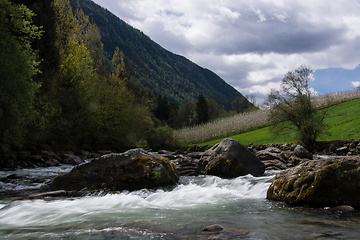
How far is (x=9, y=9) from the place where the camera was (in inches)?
577

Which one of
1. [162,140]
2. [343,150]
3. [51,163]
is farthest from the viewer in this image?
[162,140]

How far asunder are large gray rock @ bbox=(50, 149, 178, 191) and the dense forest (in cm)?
775

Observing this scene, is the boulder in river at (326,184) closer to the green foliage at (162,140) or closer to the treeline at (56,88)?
A: the treeline at (56,88)

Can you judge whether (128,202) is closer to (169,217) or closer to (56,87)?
(169,217)

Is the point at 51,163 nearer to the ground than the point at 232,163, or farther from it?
nearer to the ground

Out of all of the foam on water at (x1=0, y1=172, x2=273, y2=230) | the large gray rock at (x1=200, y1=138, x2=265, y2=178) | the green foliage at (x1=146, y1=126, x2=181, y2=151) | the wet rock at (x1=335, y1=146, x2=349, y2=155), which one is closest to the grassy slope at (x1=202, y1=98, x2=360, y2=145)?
the wet rock at (x1=335, y1=146, x2=349, y2=155)

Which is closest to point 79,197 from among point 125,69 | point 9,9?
point 9,9

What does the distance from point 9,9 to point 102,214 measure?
50.9ft

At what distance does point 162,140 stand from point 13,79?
29000mm

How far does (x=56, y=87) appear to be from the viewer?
2317 cm

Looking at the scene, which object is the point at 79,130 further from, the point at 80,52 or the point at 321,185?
the point at 321,185

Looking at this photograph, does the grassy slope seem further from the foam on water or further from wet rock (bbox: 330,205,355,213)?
wet rock (bbox: 330,205,355,213)

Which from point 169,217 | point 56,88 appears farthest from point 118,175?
point 56,88

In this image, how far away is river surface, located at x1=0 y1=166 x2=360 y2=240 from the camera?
14.2ft
